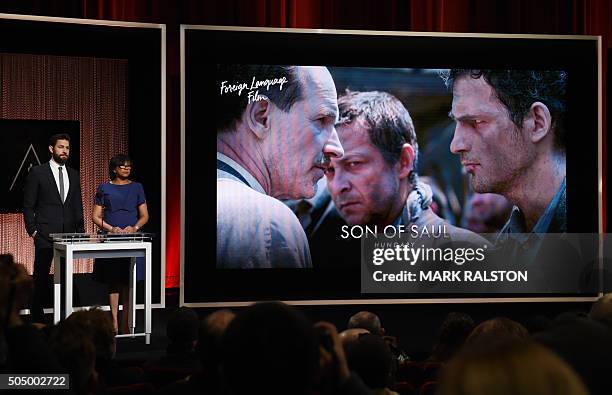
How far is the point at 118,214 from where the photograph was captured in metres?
5.23

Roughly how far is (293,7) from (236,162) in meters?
1.87

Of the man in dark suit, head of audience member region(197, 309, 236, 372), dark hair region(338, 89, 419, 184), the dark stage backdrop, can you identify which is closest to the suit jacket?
the man in dark suit

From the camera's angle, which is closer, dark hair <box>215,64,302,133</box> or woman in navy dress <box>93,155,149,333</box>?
woman in navy dress <box>93,155,149,333</box>

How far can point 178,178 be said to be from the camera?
749 centimetres

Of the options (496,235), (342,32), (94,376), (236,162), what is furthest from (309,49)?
(94,376)

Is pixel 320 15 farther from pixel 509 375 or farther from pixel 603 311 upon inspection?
pixel 509 375

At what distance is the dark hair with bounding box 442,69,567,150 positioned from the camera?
263 inches

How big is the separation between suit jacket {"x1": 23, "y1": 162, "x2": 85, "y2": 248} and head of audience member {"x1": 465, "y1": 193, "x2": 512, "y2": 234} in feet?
10.0

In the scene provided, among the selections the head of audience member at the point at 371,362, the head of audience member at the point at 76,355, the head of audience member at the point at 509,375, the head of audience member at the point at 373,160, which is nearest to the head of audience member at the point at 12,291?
the head of audience member at the point at 76,355

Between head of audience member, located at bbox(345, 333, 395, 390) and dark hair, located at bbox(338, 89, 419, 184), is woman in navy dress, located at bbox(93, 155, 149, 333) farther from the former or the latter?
head of audience member, located at bbox(345, 333, 395, 390)

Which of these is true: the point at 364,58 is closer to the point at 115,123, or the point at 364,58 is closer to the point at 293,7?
the point at 293,7

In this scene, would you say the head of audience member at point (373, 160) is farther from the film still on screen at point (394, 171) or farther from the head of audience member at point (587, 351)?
the head of audience member at point (587, 351)

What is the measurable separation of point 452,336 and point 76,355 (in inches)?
61.9

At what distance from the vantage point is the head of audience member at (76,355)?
6.88 feet
